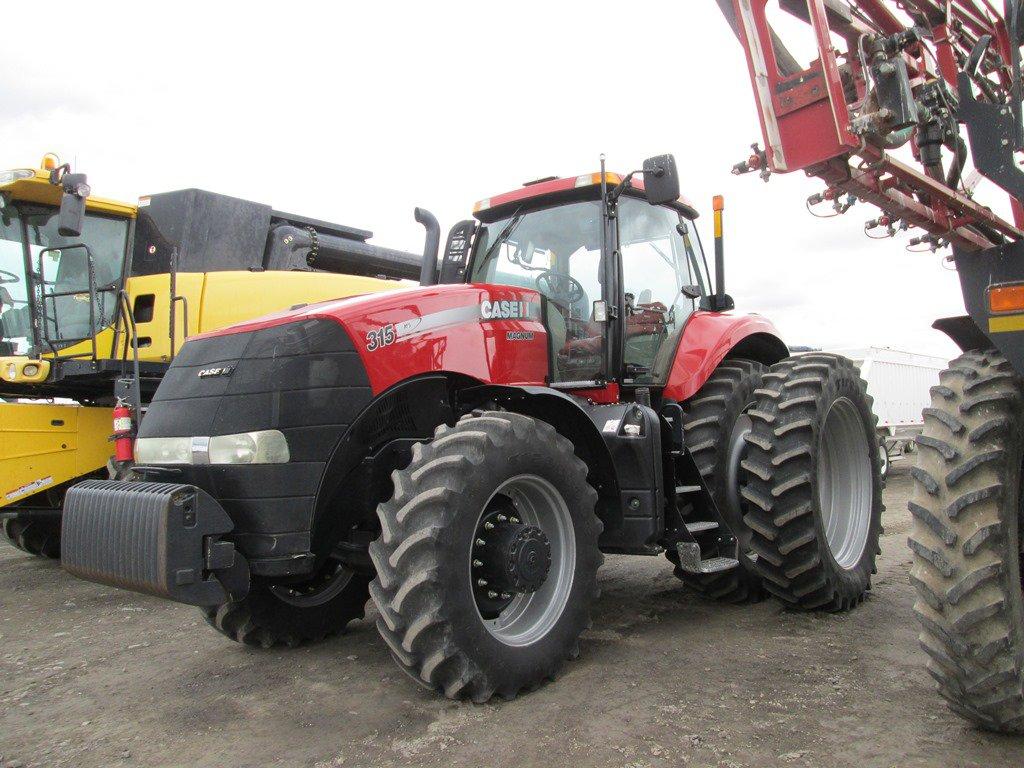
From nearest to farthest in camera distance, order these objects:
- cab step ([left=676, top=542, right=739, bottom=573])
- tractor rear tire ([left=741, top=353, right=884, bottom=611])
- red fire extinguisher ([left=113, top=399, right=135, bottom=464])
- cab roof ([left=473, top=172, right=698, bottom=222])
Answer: cab step ([left=676, top=542, right=739, bottom=573]) → tractor rear tire ([left=741, top=353, right=884, bottom=611]) → cab roof ([left=473, top=172, right=698, bottom=222]) → red fire extinguisher ([left=113, top=399, right=135, bottom=464])

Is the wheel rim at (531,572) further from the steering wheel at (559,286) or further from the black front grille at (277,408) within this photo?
the steering wheel at (559,286)

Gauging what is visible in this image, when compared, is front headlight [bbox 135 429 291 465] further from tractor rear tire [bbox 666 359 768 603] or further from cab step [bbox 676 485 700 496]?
tractor rear tire [bbox 666 359 768 603]

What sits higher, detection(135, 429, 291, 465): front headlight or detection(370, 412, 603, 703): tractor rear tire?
detection(135, 429, 291, 465): front headlight

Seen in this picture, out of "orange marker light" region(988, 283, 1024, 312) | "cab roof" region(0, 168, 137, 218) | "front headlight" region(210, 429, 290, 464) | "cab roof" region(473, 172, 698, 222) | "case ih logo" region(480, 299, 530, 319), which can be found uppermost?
"cab roof" region(0, 168, 137, 218)

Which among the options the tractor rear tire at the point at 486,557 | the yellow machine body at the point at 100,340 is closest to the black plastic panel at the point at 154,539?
the tractor rear tire at the point at 486,557

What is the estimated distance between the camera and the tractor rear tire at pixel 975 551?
102 inches

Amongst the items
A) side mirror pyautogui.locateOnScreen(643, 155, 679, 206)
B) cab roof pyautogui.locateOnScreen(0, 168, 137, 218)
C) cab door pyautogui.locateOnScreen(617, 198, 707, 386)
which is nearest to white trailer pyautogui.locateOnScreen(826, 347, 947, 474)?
cab door pyautogui.locateOnScreen(617, 198, 707, 386)

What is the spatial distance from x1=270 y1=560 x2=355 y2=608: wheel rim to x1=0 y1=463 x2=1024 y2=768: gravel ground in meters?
0.27

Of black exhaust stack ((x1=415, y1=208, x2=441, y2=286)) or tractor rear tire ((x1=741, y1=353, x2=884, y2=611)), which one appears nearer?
tractor rear tire ((x1=741, y1=353, x2=884, y2=611))

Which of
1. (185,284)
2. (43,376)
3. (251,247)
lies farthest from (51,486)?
(251,247)

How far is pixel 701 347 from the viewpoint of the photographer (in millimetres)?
5066

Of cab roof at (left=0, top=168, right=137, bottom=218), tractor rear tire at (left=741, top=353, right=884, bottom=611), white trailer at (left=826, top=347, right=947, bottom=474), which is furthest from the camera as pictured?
white trailer at (left=826, top=347, right=947, bottom=474)

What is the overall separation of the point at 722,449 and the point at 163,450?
10.1 ft

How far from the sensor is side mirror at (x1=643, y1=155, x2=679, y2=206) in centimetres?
427
